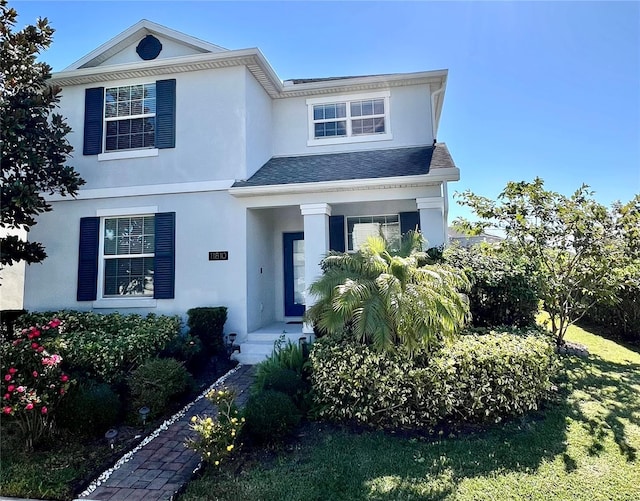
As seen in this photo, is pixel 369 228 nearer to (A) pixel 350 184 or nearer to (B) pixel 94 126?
(A) pixel 350 184

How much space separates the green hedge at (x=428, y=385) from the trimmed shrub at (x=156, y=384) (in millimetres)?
2360

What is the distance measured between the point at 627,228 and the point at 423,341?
6.39m

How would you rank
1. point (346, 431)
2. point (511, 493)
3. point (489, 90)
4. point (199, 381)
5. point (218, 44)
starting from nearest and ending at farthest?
1. point (511, 493)
2. point (346, 431)
3. point (199, 381)
4. point (218, 44)
5. point (489, 90)

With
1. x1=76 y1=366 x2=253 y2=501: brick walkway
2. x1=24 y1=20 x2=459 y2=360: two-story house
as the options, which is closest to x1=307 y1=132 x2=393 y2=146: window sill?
x1=24 y1=20 x2=459 y2=360: two-story house

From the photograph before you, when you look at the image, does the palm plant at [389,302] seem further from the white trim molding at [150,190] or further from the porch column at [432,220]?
the white trim molding at [150,190]

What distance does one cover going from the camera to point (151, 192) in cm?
963

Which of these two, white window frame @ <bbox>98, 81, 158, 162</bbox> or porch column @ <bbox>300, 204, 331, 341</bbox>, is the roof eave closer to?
porch column @ <bbox>300, 204, 331, 341</bbox>

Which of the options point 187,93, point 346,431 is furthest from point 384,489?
point 187,93

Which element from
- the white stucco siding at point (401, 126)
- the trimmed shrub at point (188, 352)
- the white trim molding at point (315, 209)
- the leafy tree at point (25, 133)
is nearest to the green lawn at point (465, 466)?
the trimmed shrub at point (188, 352)

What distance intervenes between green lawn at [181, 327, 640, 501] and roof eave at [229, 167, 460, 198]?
16.0ft

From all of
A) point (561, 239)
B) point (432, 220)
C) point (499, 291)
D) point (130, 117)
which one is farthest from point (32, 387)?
point (561, 239)

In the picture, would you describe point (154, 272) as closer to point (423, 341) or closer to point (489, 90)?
point (423, 341)

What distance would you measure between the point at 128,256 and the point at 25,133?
129 inches

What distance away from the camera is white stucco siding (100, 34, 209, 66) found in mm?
9977
